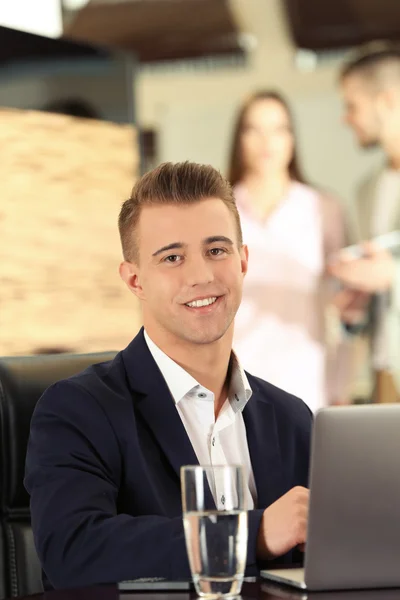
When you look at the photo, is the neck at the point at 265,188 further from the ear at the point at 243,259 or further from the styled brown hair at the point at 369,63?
the ear at the point at 243,259

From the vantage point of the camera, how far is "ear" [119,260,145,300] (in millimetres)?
1801

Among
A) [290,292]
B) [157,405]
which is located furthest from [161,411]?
[290,292]

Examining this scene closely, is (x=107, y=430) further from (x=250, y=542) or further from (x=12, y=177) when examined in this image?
(x=12, y=177)

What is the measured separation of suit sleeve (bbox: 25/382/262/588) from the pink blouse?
11.4ft

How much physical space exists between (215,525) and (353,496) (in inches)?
6.9

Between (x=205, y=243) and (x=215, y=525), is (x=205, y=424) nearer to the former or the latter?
(x=205, y=243)

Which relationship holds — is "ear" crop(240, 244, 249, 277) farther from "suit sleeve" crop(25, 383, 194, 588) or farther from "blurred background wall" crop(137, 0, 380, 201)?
"blurred background wall" crop(137, 0, 380, 201)

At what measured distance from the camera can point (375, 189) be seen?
5.16 m

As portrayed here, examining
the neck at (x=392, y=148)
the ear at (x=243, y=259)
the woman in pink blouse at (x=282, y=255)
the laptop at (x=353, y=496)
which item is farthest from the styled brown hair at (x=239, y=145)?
the laptop at (x=353, y=496)

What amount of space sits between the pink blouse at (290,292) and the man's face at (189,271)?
10.9 feet

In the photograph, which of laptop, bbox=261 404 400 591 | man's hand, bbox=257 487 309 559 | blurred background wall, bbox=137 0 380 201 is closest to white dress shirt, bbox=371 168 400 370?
blurred background wall, bbox=137 0 380 201

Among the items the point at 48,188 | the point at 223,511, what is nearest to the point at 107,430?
the point at 223,511

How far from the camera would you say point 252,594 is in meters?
1.26

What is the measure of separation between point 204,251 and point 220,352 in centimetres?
17
